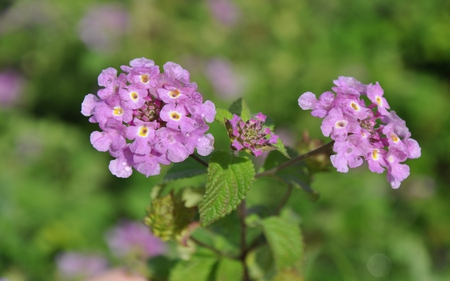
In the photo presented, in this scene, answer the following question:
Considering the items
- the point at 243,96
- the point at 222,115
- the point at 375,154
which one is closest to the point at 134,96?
the point at 222,115

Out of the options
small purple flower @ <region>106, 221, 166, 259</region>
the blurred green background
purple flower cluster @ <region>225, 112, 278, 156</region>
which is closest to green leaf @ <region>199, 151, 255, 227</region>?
purple flower cluster @ <region>225, 112, 278, 156</region>

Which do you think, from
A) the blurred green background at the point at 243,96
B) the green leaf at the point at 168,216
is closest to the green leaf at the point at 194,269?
the green leaf at the point at 168,216

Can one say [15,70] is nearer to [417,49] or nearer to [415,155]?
[417,49]

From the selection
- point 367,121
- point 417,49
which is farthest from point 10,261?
point 417,49

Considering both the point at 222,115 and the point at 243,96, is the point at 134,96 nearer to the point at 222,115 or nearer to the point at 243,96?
the point at 222,115

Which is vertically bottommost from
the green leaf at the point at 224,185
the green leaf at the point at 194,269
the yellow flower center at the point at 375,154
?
the green leaf at the point at 194,269

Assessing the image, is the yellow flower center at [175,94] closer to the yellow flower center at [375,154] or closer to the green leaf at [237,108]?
the green leaf at [237,108]

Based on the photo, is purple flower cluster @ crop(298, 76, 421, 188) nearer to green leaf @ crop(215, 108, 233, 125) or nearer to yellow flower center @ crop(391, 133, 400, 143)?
yellow flower center @ crop(391, 133, 400, 143)
